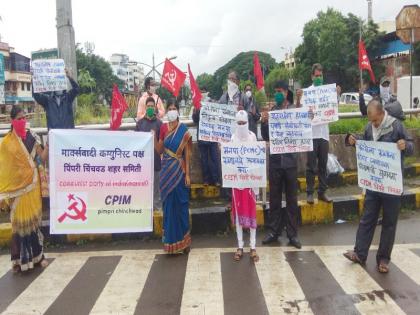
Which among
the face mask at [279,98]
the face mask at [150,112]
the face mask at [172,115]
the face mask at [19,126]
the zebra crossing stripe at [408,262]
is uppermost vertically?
the face mask at [279,98]

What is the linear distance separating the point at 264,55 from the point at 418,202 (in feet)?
318

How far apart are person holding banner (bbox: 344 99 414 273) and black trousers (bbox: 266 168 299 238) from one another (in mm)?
843

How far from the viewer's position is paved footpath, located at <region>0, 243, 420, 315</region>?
406 cm

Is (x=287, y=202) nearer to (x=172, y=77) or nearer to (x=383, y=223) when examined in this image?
(x=383, y=223)

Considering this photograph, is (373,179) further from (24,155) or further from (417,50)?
(417,50)

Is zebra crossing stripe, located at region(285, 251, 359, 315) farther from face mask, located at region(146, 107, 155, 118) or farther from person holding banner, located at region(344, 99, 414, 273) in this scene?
face mask, located at region(146, 107, 155, 118)

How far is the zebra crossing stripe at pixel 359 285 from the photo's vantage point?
13.0ft

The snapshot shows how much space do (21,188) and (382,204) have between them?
3.99m

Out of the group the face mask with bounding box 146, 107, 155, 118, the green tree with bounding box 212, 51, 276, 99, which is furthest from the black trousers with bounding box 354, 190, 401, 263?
the green tree with bounding box 212, 51, 276, 99

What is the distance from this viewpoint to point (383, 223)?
4.93m

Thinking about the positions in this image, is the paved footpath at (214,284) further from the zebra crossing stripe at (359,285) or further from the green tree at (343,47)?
the green tree at (343,47)

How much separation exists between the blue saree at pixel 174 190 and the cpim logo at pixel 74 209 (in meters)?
1.03

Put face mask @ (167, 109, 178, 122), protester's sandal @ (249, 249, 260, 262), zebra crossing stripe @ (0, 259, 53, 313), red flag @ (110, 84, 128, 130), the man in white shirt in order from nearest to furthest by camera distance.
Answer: zebra crossing stripe @ (0, 259, 53, 313) → protester's sandal @ (249, 249, 260, 262) → face mask @ (167, 109, 178, 122) → red flag @ (110, 84, 128, 130) → the man in white shirt

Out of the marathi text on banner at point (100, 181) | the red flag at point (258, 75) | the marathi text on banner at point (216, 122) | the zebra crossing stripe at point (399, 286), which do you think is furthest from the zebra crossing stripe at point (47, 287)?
the red flag at point (258, 75)
